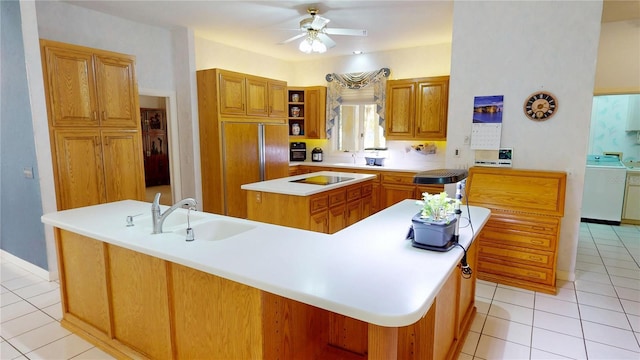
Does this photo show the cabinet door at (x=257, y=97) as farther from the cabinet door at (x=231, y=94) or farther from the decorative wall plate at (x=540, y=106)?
the decorative wall plate at (x=540, y=106)

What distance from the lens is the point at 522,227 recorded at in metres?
3.11

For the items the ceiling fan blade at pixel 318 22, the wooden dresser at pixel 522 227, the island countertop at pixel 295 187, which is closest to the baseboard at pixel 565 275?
the wooden dresser at pixel 522 227

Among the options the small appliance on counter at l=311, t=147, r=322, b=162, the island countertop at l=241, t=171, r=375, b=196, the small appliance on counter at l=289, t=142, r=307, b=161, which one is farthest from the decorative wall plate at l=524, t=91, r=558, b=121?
the small appliance on counter at l=289, t=142, r=307, b=161

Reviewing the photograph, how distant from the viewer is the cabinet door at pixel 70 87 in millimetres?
3041

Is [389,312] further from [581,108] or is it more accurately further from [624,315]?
[581,108]

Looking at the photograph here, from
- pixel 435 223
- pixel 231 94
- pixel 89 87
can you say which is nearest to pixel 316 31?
pixel 231 94

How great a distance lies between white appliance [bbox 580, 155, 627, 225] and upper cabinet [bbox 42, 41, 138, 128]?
615 centimetres

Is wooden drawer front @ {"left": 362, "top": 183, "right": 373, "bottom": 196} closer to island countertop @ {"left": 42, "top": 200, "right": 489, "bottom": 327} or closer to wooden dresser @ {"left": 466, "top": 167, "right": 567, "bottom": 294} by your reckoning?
wooden dresser @ {"left": 466, "top": 167, "right": 567, "bottom": 294}

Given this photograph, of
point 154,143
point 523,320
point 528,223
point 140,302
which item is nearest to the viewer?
point 140,302

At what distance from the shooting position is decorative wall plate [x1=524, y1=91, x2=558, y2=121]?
3.18 metres

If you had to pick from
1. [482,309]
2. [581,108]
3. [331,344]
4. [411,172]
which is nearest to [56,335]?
[331,344]

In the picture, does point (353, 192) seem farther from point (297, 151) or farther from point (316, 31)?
point (297, 151)

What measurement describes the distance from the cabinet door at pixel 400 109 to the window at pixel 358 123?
0.44 m

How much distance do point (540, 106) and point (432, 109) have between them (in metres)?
1.86
